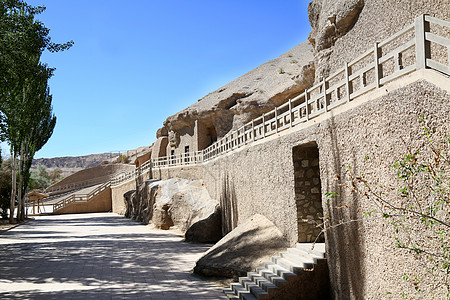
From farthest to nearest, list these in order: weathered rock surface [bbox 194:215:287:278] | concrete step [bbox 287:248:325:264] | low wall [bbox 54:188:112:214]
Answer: low wall [bbox 54:188:112:214]
weathered rock surface [bbox 194:215:287:278]
concrete step [bbox 287:248:325:264]

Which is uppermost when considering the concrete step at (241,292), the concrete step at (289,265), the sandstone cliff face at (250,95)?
the sandstone cliff face at (250,95)

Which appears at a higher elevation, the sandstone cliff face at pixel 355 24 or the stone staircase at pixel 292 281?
the sandstone cliff face at pixel 355 24

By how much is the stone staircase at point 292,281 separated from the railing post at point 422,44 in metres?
4.49

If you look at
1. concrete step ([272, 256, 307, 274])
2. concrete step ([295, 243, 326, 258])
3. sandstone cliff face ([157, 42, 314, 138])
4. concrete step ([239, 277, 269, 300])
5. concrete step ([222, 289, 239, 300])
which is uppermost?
sandstone cliff face ([157, 42, 314, 138])

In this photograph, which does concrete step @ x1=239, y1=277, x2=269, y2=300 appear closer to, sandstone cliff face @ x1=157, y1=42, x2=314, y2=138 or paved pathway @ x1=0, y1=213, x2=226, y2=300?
paved pathway @ x1=0, y1=213, x2=226, y2=300

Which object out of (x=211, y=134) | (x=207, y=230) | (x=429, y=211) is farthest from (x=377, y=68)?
(x=211, y=134)

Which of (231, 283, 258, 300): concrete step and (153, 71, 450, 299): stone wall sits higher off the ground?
(153, 71, 450, 299): stone wall

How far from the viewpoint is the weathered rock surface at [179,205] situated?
20070 millimetres

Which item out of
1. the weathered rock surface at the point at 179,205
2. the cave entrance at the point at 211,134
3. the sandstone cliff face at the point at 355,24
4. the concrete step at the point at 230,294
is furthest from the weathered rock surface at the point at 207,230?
the cave entrance at the point at 211,134

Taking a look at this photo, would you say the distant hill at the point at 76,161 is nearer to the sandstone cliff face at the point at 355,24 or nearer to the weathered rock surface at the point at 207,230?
the weathered rock surface at the point at 207,230

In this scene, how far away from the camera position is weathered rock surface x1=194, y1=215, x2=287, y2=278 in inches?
451

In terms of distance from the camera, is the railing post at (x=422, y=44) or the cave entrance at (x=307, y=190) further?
the cave entrance at (x=307, y=190)

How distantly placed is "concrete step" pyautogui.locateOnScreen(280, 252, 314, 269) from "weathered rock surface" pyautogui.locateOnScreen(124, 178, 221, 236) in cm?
845

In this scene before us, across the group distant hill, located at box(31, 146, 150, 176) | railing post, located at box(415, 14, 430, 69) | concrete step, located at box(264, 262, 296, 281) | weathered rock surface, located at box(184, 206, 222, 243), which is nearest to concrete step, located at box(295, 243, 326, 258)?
concrete step, located at box(264, 262, 296, 281)
